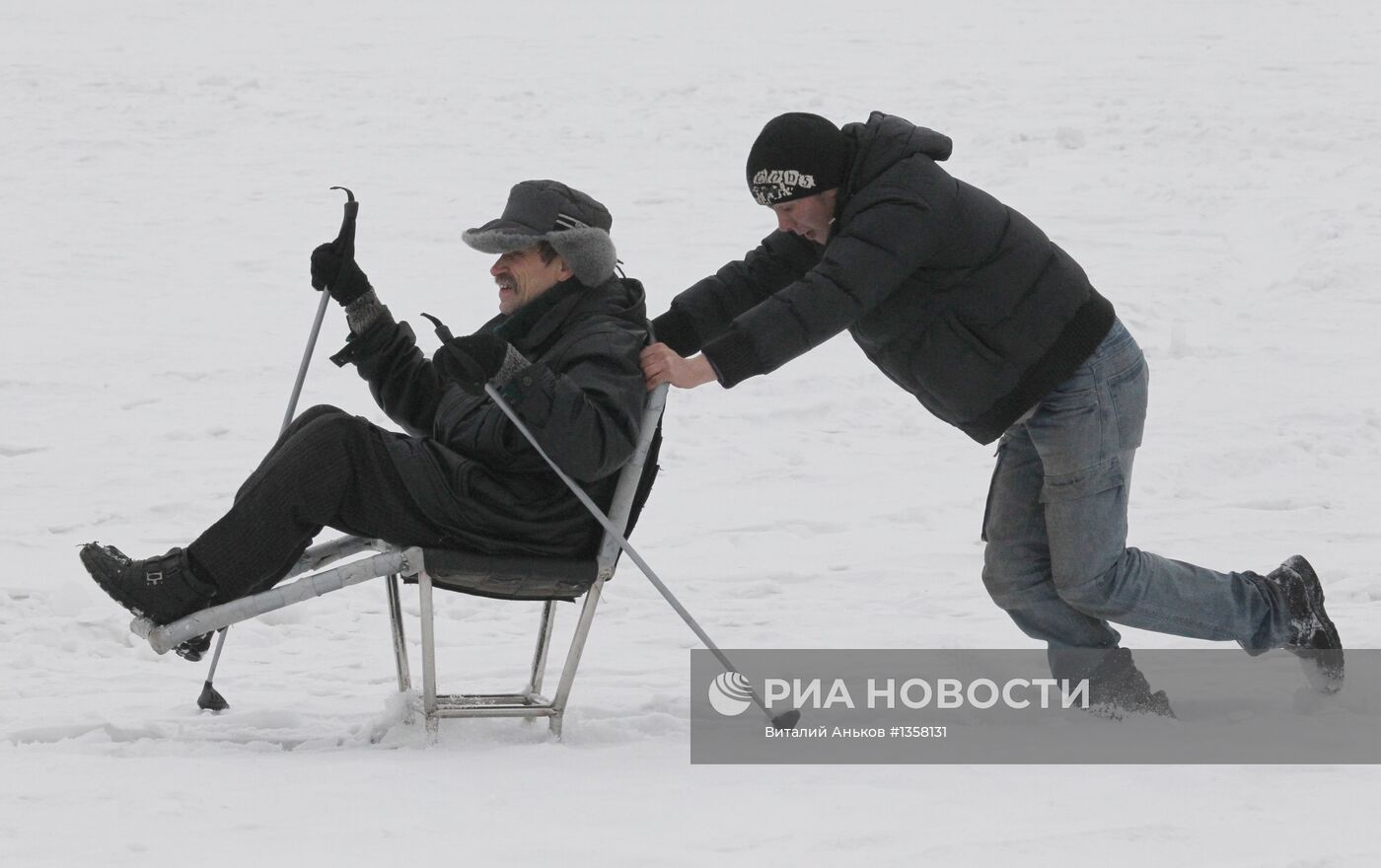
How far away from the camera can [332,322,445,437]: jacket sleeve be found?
3.85 m

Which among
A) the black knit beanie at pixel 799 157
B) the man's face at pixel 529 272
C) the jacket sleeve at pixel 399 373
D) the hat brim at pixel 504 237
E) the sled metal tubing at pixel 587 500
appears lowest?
the sled metal tubing at pixel 587 500

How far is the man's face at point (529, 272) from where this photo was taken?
147 inches

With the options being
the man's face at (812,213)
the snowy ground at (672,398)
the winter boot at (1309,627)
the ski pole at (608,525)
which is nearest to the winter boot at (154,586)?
the snowy ground at (672,398)

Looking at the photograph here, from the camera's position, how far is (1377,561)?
5.48 meters

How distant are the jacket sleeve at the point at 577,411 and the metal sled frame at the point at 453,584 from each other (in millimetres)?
96

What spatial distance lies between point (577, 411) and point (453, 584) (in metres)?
0.54

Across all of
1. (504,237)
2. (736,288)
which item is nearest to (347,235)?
(504,237)

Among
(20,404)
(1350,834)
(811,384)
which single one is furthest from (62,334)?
(1350,834)

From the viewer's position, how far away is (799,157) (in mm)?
3523

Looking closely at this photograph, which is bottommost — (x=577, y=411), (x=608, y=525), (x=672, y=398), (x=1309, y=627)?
(x=1309, y=627)

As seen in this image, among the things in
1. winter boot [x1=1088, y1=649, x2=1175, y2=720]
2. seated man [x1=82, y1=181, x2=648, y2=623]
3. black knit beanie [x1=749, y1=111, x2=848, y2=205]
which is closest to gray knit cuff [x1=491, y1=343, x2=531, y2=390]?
seated man [x1=82, y1=181, x2=648, y2=623]

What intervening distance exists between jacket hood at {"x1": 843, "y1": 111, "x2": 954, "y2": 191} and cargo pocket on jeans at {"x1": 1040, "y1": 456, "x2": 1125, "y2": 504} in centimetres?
82

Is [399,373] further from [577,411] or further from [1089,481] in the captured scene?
[1089,481]

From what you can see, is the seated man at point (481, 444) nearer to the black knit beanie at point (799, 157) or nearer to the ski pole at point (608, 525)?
the ski pole at point (608, 525)
